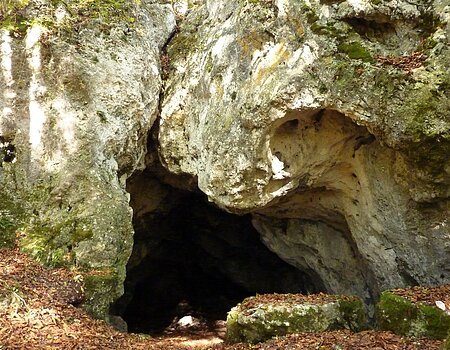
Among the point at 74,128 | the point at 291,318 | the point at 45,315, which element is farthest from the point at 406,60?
the point at 45,315

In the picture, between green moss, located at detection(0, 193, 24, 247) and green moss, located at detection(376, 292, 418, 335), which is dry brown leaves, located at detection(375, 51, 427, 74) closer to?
green moss, located at detection(376, 292, 418, 335)

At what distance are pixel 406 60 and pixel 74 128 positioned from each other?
19.5 feet

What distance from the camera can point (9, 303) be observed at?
538cm

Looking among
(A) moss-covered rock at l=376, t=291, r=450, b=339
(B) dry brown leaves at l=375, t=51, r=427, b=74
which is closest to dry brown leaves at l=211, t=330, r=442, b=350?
(A) moss-covered rock at l=376, t=291, r=450, b=339

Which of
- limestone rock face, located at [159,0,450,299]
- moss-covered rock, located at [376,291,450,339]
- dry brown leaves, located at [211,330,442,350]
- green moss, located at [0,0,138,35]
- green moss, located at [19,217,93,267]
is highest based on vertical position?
green moss, located at [0,0,138,35]

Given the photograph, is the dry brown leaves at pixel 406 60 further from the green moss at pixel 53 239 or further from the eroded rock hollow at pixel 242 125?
the green moss at pixel 53 239

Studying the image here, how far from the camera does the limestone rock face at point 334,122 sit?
6.86 metres

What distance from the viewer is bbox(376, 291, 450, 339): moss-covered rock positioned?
16.6 ft

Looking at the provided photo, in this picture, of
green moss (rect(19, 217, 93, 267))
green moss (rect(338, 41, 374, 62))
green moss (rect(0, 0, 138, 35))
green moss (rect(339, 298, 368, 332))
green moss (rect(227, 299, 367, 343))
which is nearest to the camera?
green moss (rect(227, 299, 367, 343))

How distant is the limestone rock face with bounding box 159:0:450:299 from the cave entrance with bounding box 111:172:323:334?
310 centimetres

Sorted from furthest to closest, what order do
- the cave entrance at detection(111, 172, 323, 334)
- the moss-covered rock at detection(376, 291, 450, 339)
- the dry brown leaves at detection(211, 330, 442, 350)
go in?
the cave entrance at detection(111, 172, 323, 334), the moss-covered rock at detection(376, 291, 450, 339), the dry brown leaves at detection(211, 330, 442, 350)

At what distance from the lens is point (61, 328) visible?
5.23m

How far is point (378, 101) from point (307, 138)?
1.77 meters

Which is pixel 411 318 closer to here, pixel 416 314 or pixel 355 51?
pixel 416 314
